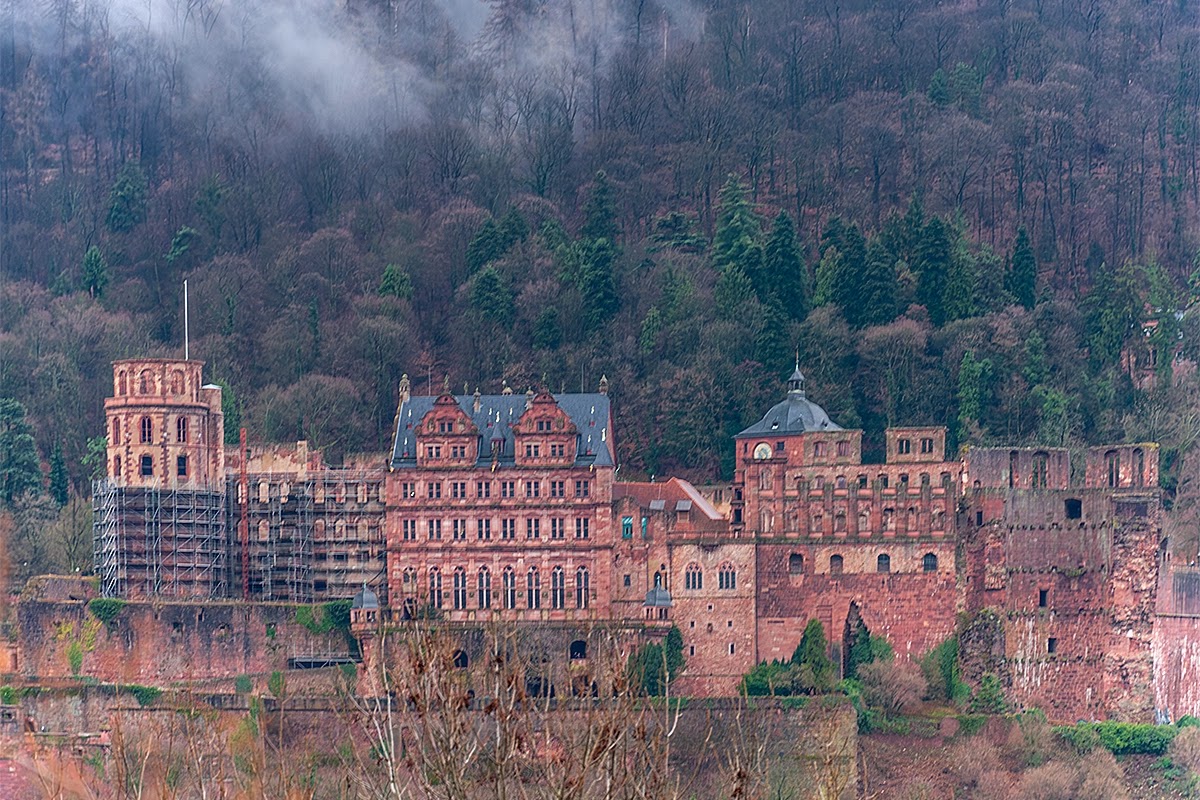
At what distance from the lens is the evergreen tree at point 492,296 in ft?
256

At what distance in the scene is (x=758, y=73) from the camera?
297ft

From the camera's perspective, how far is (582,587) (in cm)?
6425

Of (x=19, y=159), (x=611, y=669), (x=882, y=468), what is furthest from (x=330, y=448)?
(x=611, y=669)

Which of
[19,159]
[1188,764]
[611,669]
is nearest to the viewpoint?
[611,669]

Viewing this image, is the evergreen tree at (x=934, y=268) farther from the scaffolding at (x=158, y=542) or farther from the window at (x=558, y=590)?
the scaffolding at (x=158, y=542)

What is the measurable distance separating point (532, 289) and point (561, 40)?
56.3 ft

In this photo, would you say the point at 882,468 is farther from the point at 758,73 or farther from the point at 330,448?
the point at 758,73

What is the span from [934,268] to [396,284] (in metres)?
16.0

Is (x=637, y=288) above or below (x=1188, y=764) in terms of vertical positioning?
above

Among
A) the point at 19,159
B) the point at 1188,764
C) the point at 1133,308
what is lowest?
the point at 1188,764

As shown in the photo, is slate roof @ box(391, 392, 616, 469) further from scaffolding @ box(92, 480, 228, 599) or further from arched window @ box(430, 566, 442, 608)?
scaffolding @ box(92, 480, 228, 599)

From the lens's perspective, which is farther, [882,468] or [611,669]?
[882,468]

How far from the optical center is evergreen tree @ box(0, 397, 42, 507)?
7369 centimetres

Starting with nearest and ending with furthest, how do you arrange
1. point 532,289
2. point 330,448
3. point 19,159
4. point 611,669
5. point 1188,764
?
1. point 611,669
2. point 1188,764
3. point 330,448
4. point 532,289
5. point 19,159
